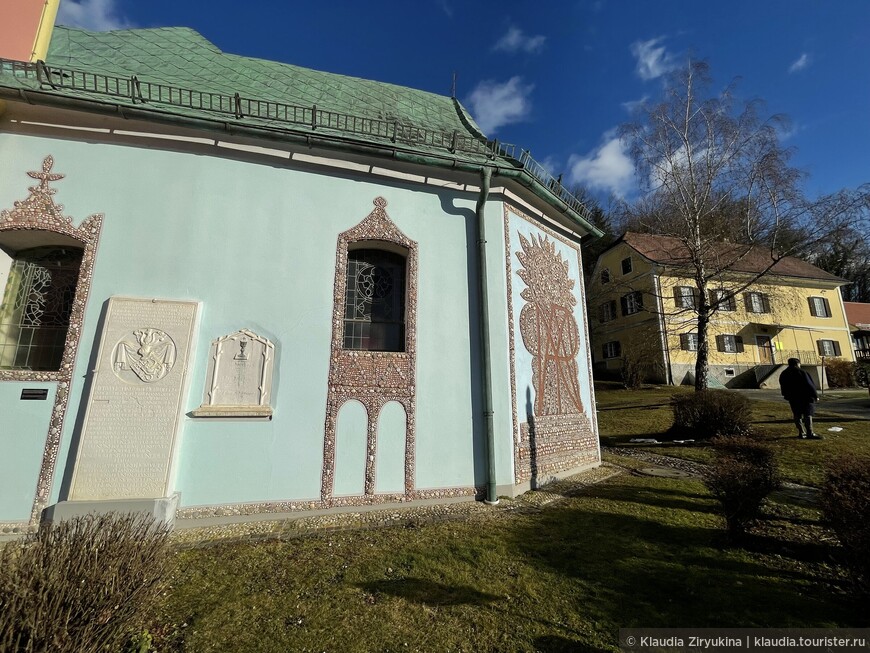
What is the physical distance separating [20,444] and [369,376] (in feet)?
15.1

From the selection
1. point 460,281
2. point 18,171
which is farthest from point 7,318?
point 460,281

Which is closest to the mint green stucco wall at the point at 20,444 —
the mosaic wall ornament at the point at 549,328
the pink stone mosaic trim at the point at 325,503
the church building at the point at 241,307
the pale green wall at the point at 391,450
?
the church building at the point at 241,307

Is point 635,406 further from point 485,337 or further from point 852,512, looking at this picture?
point 852,512

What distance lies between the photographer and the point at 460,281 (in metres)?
6.89

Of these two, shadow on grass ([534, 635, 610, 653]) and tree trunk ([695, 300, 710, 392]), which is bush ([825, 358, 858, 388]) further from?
shadow on grass ([534, 635, 610, 653])

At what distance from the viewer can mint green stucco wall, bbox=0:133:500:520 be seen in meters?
5.43

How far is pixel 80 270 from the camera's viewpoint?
18.0ft

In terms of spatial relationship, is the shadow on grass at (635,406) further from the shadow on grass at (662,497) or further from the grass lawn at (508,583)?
the grass lawn at (508,583)

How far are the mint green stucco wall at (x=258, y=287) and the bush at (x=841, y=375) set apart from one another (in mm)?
27664

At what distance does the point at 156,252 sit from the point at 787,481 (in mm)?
11396

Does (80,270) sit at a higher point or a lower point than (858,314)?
lower

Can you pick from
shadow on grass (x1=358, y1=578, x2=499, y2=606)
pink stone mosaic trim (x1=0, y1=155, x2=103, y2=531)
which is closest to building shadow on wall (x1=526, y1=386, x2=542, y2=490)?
shadow on grass (x1=358, y1=578, x2=499, y2=606)

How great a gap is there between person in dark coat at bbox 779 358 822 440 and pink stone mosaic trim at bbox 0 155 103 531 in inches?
573

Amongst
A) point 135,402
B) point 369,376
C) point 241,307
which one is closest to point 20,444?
point 135,402
